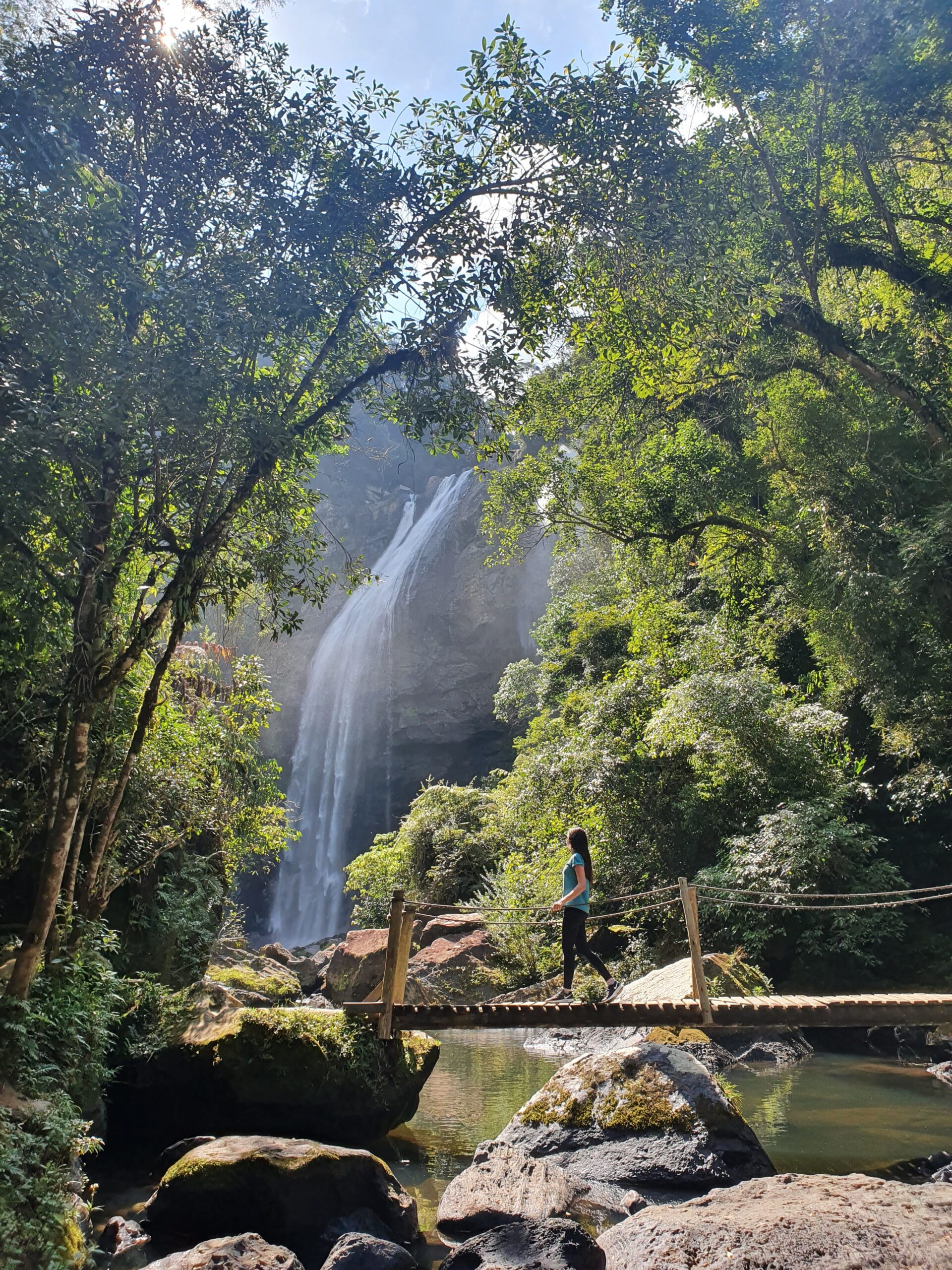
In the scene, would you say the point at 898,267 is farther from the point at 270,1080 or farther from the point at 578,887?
the point at 270,1080

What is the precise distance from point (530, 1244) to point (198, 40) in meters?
8.36

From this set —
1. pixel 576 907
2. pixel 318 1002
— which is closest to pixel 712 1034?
pixel 576 907

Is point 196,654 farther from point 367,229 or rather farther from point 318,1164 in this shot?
point 318,1164

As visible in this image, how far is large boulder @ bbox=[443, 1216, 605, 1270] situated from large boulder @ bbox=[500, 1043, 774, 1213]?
1.14 metres

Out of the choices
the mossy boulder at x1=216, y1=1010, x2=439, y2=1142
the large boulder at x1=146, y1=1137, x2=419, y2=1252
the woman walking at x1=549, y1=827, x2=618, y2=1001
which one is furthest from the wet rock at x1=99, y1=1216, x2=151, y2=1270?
the woman walking at x1=549, y1=827, x2=618, y2=1001

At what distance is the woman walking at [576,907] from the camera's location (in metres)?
6.69

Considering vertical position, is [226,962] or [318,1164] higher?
[226,962]

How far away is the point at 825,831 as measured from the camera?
10719 millimetres

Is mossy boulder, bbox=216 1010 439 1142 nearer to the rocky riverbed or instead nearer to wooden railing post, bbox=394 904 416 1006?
the rocky riverbed

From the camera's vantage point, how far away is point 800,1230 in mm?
3098

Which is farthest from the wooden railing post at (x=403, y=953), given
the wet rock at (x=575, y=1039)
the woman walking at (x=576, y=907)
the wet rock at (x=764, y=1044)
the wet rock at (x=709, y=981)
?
the wet rock at (x=764, y=1044)

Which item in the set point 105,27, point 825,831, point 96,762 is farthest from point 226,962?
point 105,27

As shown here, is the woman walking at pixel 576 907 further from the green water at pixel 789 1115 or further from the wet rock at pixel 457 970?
the wet rock at pixel 457 970

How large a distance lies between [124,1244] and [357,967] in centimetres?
1072
